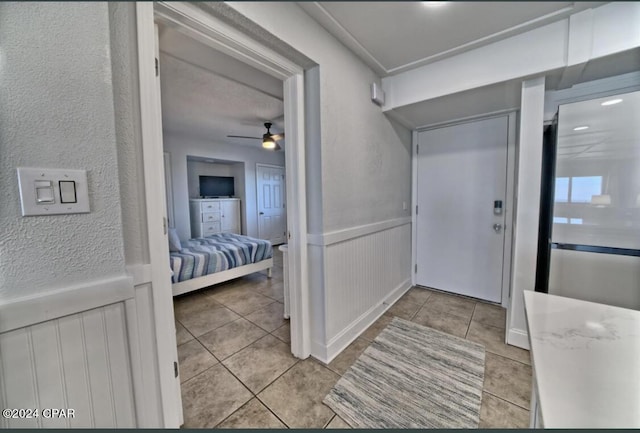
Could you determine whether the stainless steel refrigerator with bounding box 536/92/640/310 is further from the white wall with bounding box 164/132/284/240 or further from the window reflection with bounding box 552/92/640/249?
the white wall with bounding box 164/132/284/240

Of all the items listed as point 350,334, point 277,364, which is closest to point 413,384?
point 350,334

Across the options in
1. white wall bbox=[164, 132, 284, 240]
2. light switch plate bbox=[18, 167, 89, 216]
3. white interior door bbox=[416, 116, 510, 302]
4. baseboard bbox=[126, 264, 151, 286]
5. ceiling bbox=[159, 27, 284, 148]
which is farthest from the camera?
white wall bbox=[164, 132, 284, 240]

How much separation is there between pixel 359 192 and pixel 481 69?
1037 millimetres

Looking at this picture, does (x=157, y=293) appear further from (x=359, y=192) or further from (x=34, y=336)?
(x=359, y=192)

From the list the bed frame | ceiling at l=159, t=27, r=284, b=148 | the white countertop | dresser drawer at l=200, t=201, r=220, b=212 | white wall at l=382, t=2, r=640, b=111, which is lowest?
the bed frame

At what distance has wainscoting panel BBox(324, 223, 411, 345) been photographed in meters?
1.63

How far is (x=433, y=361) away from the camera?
1.59 metres

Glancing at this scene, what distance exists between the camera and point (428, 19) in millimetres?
395

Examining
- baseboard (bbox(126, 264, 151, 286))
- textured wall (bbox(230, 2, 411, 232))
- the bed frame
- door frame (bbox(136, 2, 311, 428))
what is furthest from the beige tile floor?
textured wall (bbox(230, 2, 411, 232))

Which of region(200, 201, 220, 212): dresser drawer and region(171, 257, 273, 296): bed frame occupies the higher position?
region(200, 201, 220, 212): dresser drawer

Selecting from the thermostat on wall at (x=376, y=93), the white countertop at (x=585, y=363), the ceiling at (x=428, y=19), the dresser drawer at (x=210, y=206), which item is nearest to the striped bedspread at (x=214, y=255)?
the dresser drawer at (x=210, y=206)

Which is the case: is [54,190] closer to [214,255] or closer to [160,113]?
[160,113]

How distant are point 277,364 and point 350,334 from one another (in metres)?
0.61

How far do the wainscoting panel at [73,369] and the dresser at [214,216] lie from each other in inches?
170
